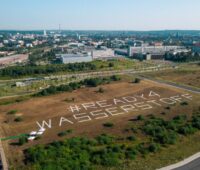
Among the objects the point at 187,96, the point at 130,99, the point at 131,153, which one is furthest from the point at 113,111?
the point at 187,96

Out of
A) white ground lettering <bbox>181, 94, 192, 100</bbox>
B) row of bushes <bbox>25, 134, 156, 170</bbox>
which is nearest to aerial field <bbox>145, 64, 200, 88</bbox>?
white ground lettering <bbox>181, 94, 192, 100</bbox>

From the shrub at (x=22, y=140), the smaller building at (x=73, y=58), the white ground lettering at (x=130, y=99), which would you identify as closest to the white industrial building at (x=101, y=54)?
the smaller building at (x=73, y=58)

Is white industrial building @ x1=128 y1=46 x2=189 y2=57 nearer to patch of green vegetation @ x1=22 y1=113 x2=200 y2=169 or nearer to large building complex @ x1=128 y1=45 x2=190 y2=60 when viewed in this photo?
large building complex @ x1=128 y1=45 x2=190 y2=60

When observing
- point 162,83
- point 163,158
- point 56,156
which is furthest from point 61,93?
point 163,158

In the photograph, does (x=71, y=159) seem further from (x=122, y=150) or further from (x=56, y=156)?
(x=122, y=150)

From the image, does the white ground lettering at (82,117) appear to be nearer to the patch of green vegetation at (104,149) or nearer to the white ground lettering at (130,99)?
the patch of green vegetation at (104,149)

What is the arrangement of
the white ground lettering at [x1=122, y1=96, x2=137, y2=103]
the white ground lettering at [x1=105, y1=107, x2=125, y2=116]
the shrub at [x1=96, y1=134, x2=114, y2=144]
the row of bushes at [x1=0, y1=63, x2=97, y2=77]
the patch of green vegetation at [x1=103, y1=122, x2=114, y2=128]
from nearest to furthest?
the shrub at [x1=96, y1=134, x2=114, y2=144], the patch of green vegetation at [x1=103, y1=122, x2=114, y2=128], the white ground lettering at [x1=105, y1=107, x2=125, y2=116], the white ground lettering at [x1=122, y1=96, x2=137, y2=103], the row of bushes at [x1=0, y1=63, x2=97, y2=77]

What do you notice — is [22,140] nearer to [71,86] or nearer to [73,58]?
[71,86]

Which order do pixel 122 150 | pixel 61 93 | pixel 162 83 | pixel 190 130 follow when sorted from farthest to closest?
pixel 162 83
pixel 61 93
pixel 190 130
pixel 122 150
